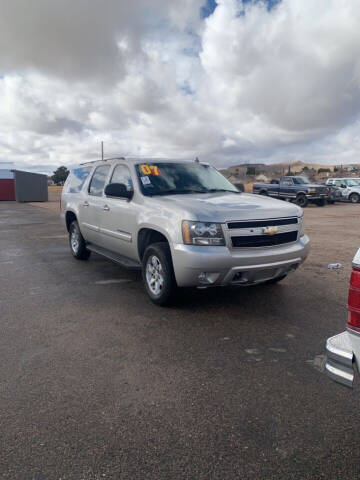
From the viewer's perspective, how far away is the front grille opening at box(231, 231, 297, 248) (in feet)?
12.8

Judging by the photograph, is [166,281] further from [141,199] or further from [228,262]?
[141,199]

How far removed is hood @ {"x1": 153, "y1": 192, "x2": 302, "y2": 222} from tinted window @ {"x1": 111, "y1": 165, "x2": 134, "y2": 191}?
0.79m

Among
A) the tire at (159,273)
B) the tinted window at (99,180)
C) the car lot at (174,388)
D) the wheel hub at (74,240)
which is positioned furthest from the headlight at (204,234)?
the wheel hub at (74,240)

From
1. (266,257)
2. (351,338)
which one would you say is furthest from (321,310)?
(351,338)

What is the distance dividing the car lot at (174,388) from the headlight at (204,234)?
931 mm

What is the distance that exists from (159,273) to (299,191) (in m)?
19.9

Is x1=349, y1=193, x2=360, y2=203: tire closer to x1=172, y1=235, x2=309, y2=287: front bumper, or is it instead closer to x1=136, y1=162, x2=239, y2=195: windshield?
Result: x1=136, y1=162, x2=239, y2=195: windshield

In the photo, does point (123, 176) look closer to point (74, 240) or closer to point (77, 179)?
point (77, 179)

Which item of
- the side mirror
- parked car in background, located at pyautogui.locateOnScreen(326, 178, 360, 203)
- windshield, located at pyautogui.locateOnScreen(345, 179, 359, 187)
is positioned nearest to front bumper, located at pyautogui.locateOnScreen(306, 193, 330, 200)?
parked car in background, located at pyautogui.locateOnScreen(326, 178, 360, 203)

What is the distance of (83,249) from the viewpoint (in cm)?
710

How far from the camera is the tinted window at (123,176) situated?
5198 millimetres

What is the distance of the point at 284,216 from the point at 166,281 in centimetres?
161

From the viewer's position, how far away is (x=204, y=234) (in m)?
3.86

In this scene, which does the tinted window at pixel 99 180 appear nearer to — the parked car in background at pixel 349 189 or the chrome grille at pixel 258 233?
the chrome grille at pixel 258 233
